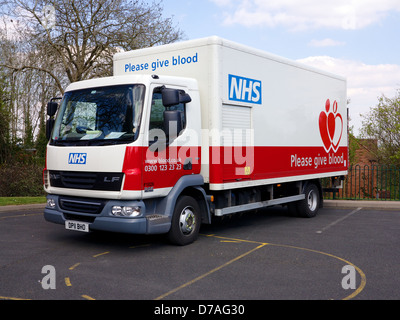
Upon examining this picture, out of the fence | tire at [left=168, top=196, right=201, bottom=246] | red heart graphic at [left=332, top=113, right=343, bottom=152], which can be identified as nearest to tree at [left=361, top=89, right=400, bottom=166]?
the fence

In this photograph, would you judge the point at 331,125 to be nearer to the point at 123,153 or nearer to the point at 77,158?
the point at 123,153

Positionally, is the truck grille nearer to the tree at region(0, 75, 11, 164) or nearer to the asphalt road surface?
the asphalt road surface

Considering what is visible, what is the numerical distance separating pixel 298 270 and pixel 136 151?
2.81 meters

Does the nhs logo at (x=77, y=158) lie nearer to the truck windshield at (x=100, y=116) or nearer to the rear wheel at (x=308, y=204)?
the truck windshield at (x=100, y=116)

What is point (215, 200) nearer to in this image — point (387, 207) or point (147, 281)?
point (147, 281)

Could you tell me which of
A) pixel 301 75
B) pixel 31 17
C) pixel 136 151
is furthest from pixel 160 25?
pixel 136 151

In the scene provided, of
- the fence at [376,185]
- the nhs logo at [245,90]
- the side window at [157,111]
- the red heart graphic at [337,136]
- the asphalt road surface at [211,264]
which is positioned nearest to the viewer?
the asphalt road surface at [211,264]

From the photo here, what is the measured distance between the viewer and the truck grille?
20.4 ft

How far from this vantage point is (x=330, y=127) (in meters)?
11.1

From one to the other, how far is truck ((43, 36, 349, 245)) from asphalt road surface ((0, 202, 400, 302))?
0.54m

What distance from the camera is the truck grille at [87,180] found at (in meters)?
6.23

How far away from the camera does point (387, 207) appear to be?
489 inches

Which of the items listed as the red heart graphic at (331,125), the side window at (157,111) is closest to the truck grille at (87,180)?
the side window at (157,111)

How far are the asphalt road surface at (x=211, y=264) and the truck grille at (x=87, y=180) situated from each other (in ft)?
3.48
